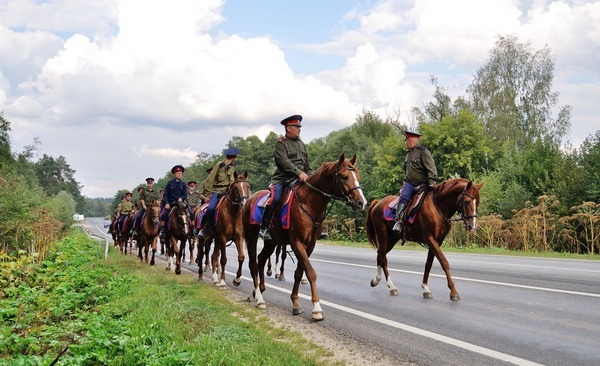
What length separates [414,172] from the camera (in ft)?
34.5

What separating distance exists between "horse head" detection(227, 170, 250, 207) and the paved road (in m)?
1.90

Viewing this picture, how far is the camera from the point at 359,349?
6238 millimetres

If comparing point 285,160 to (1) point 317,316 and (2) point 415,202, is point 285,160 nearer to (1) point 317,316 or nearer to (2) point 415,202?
(1) point 317,316

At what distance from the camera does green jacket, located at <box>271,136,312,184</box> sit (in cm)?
898

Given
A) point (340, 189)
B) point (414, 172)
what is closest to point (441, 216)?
point (414, 172)

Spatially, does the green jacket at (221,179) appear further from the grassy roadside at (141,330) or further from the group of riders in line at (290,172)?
the grassy roadside at (141,330)

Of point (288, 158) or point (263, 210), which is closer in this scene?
point (288, 158)

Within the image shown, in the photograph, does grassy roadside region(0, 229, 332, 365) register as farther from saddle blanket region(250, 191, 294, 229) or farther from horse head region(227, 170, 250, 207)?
horse head region(227, 170, 250, 207)

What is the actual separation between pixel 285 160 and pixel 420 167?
292 centimetres

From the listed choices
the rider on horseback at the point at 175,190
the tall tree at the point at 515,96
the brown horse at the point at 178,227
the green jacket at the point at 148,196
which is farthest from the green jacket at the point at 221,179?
the tall tree at the point at 515,96

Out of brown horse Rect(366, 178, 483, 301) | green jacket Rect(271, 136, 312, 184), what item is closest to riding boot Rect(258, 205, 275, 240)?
green jacket Rect(271, 136, 312, 184)

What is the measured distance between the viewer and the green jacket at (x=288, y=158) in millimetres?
8984

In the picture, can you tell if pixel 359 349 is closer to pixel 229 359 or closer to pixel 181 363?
pixel 229 359

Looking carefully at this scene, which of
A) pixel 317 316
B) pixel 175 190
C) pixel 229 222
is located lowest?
pixel 317 316
